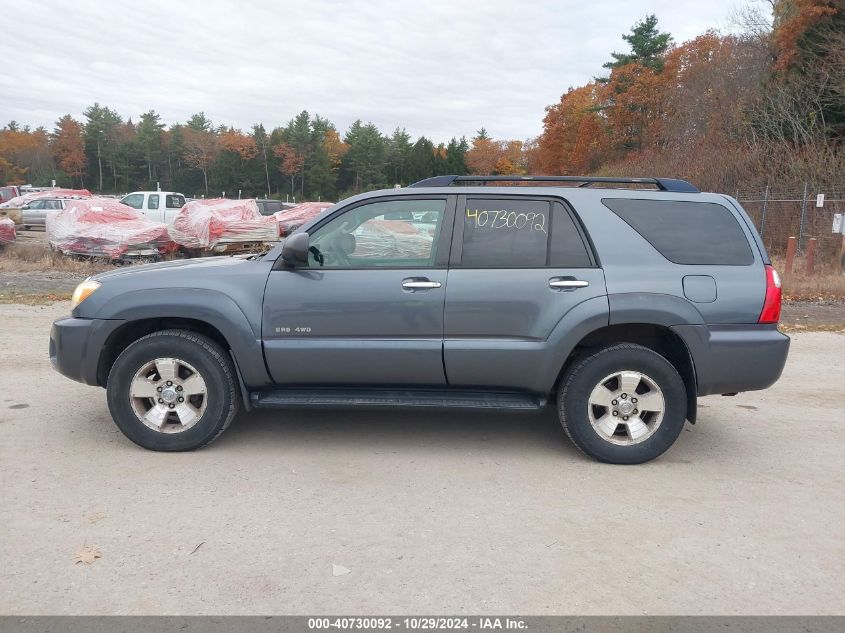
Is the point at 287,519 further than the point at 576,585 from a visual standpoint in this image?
Yes

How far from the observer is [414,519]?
370 cm

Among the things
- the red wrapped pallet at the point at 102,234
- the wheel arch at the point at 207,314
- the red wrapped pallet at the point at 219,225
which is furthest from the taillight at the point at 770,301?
the red wrapped pallet at the point at 102,234

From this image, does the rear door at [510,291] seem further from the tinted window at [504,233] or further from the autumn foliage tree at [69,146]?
the autumn foliage tree at [69,146]

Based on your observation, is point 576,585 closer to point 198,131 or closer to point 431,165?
point 431,165

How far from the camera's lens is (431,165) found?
96.2 metres

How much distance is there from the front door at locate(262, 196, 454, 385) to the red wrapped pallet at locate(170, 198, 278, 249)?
42.8 ft

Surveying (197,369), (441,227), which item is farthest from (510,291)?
(197,369)

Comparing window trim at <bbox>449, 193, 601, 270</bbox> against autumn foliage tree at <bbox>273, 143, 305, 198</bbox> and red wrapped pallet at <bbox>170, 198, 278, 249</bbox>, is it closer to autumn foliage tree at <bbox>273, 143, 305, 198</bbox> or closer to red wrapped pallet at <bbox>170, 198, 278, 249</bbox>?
red wrapped pallet at <bbox>170, 198, 278, 249</bbox>

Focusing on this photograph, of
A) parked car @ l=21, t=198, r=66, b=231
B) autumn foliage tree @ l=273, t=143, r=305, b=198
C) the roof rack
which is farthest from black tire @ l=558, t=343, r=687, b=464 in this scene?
autumn foliage tree @ l=273, t=143, r=305, b=198

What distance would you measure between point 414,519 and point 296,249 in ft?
6.06

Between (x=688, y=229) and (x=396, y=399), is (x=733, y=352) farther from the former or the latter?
(x=396, y=399)

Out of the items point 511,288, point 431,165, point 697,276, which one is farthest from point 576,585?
point 431,165
